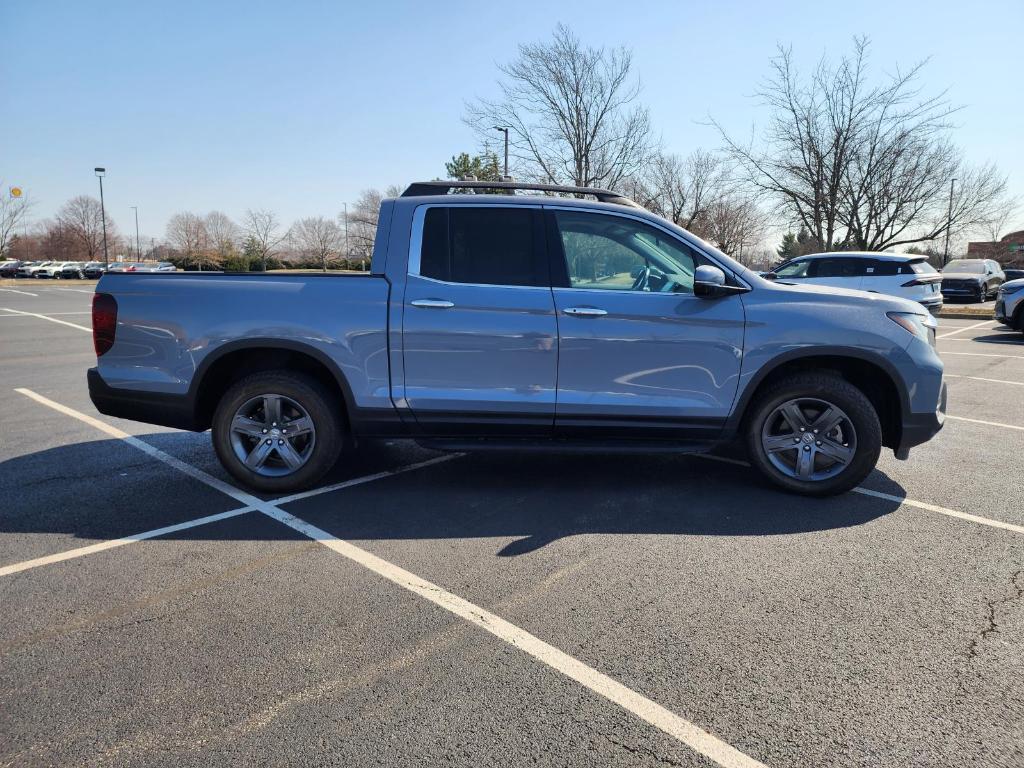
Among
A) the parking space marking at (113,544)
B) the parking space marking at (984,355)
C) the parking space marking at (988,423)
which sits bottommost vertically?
the parking space marking at (113,544)

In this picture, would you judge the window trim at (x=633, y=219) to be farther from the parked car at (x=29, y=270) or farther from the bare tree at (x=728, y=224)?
the parked car at (x=29, y=270)

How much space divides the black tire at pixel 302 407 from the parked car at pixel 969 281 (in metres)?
27.0

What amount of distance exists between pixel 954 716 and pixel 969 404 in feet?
21.5

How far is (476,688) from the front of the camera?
8.08 feet

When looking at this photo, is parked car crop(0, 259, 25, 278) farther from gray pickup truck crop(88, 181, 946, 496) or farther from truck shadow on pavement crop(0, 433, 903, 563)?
gray pickup truck crop(88, 181, 946, 496)

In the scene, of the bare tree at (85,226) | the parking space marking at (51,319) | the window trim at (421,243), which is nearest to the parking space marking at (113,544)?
the window trim at (421,243)

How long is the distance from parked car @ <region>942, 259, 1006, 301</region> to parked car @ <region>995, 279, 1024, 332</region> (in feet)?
38.0

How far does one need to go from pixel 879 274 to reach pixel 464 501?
13054 millimetres

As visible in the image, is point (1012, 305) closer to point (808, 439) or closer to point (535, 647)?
point (808, 439)

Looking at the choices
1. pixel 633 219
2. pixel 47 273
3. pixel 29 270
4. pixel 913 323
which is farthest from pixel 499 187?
pixel 29 270

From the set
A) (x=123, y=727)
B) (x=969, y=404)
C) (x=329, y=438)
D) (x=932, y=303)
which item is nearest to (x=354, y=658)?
(x=123, y=727)

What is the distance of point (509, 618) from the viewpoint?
2.96 metres

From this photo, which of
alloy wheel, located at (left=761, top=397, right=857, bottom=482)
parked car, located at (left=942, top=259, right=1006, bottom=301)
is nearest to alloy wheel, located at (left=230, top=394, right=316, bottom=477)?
alloy wheel, located at (left=761, top=397, right=857, bottom=482)

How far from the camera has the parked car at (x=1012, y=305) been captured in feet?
47.7
